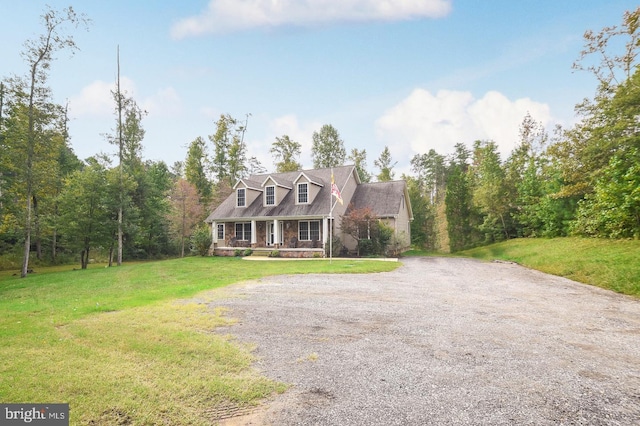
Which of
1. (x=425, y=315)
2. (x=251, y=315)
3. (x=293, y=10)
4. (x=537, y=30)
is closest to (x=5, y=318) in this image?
(x=251, y=315)

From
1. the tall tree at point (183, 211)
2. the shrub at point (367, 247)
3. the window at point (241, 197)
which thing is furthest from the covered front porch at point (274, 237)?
the tall tree at point (183, 211)

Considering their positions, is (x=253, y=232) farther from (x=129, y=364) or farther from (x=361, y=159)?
(x=361, y=159)

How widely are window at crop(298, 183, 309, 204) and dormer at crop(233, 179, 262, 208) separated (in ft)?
14.8

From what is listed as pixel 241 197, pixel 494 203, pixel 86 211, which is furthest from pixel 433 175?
pixel 86 211

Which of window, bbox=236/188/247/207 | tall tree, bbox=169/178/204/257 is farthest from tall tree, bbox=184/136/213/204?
window, bbox=236/188/247/207

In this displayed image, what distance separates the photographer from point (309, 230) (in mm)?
24000

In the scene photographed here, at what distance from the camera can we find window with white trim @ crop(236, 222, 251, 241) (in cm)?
2648

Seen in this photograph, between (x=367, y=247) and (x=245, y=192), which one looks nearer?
(x=367, y=247)

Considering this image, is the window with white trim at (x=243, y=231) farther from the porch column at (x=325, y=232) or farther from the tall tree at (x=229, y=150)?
the tall tree at (x=229, y=150)

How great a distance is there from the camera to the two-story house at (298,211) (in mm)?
23453

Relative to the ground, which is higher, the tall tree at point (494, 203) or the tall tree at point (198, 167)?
the tall tree at point (198, 167)

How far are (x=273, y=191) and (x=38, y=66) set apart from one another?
640 inches

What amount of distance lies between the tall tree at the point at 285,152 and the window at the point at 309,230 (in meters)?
16.4

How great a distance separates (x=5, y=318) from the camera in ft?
21.0
